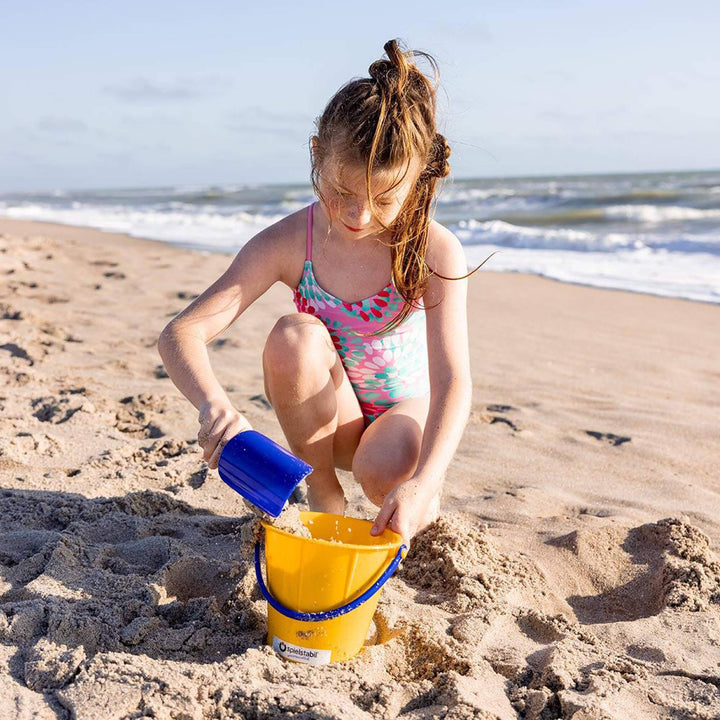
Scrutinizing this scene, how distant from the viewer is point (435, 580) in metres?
2.17

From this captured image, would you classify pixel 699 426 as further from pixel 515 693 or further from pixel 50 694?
pixel 50 694

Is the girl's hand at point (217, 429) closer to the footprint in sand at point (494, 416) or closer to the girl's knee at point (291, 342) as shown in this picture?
the girl's knee at point (291, 342)

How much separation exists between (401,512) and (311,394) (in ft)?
1.96

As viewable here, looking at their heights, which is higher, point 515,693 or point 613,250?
point 613,250

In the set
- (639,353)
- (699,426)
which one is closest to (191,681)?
(699,426)

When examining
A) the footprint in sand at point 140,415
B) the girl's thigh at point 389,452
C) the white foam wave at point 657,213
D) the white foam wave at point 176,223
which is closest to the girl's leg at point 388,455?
the girl's thigh at point 389,452

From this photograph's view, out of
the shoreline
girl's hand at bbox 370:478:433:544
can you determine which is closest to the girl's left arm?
girl's hand at bbox 370:478:433:544

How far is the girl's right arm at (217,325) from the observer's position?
1.74m

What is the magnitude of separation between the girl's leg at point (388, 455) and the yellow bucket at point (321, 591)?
44 cm

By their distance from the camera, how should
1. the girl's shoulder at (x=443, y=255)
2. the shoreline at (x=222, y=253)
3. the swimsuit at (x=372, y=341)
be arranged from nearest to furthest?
1. the girl's shoulder at (x=443, y=255)
2. the swimsuit at (x=372, y=341)
3. the shoreline at (x=222, y=253)

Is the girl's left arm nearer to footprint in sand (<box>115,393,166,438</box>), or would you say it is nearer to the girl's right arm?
the girl's right arm

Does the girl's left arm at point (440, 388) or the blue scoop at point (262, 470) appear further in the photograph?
the girl's left arm at point (440, 388)

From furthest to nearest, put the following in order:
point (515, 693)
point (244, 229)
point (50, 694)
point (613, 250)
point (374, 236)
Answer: point (244, 229) → point (613, 250) → point (374, 236) → point (515, 693) → point (50, 694)

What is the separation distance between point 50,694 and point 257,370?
2.74 m
